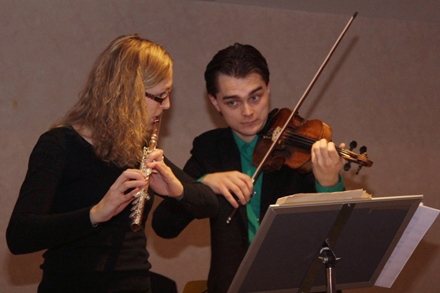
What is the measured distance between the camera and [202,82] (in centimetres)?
324

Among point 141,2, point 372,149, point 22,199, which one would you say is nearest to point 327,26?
point 372,149

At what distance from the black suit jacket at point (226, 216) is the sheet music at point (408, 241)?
0.49 metres

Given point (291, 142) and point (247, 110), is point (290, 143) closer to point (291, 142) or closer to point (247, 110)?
point (291, 142)

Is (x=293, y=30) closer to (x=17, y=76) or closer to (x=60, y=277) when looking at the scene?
(x=17, y=76)

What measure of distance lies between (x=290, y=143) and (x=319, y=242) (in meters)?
0.63

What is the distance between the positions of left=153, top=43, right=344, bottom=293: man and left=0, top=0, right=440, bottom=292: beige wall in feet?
3.29

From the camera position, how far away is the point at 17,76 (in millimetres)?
2922

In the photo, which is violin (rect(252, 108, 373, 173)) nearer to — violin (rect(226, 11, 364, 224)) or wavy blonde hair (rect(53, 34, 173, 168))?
violin (rect(226, 11, 364, 224))

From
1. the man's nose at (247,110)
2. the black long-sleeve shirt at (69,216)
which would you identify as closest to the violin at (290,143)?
the man's nose at (247,110)

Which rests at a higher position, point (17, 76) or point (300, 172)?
point (300, 172)

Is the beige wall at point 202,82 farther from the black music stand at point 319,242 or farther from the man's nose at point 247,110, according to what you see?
the black music stand at point 319,242

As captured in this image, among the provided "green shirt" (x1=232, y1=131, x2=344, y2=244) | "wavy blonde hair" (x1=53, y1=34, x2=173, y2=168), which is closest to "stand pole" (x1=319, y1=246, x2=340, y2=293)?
"green shirt" (x1=232, y1=131, x2=344, y2=244)

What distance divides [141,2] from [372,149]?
71.4 inches

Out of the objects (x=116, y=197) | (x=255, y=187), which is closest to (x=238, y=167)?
(x=255, y=187)
